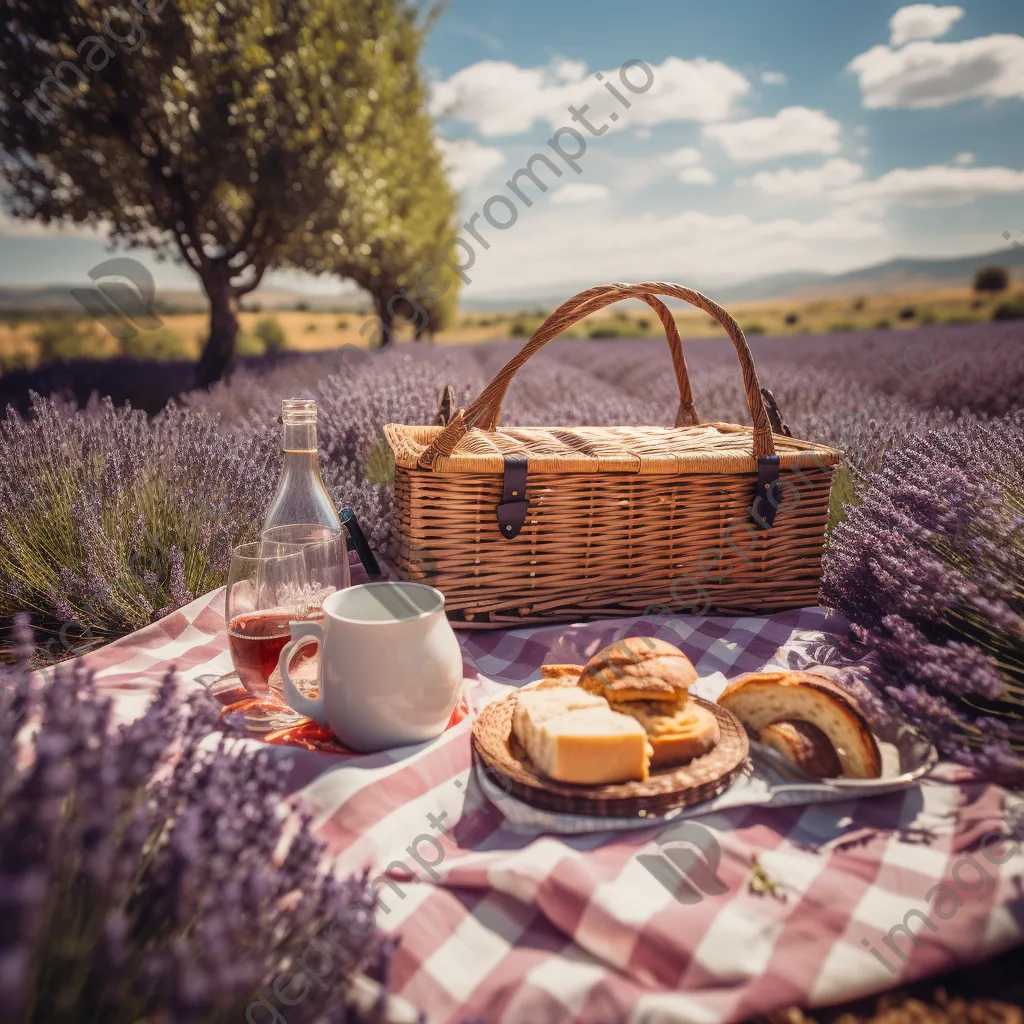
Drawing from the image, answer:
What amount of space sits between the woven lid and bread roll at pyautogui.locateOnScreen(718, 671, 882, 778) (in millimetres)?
647

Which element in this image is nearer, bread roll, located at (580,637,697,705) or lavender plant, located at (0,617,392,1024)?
lavender plant, located at (0,617,392,1024)

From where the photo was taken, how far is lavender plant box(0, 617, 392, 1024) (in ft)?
1.81

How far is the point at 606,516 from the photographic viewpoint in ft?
5.82

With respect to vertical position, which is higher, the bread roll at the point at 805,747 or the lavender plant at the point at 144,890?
the lavender plant at the point at 144,890

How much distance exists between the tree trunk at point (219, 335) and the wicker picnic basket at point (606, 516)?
6790 mm

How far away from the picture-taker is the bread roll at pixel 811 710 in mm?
1082

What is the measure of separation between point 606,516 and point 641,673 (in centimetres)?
70

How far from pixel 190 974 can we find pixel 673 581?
1.48 metres

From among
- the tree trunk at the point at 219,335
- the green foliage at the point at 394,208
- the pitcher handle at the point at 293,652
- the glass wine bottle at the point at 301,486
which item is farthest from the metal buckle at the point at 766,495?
the tree trunk at the point at 219,335

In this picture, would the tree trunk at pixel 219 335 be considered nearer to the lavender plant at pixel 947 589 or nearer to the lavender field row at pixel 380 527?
the lavender field row at pixel 380 527

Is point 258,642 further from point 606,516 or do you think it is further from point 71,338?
point 71,338

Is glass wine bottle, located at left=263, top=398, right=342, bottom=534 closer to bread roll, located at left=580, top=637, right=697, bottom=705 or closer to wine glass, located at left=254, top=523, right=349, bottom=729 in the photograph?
wine glass, located at left=254, top=523, right=349, bottom=729

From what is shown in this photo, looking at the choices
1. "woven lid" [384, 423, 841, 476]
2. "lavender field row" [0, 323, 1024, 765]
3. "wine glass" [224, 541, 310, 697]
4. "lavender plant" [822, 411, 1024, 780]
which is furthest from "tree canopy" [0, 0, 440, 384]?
"lavender plant" [822, 411, 1024, 780]

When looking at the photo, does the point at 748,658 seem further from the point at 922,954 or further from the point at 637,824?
the point at 922,954
